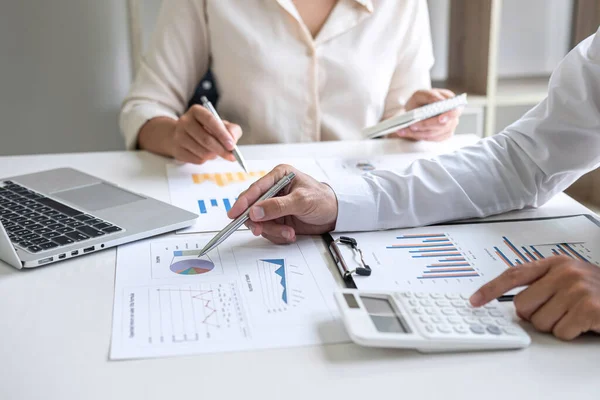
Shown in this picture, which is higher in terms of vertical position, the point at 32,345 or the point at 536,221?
the point at 536,221

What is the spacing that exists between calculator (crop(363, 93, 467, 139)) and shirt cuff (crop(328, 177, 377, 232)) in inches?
14.5

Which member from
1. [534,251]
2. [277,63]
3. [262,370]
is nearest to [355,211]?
[534,251]

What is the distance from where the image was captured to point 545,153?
98cm

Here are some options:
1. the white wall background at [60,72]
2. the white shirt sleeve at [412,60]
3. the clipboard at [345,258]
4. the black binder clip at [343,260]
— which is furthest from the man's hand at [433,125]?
the white wall background at [60,72]

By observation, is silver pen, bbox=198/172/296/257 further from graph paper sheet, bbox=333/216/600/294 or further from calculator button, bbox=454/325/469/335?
calculator button, bbox=454/325/469/335

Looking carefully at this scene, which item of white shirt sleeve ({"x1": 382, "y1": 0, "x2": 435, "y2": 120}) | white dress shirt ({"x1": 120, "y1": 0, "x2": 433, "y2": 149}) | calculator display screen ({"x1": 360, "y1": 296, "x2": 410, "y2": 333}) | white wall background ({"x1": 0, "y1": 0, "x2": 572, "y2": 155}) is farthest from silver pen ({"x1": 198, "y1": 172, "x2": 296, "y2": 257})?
white wall background ({"x1": 0, "y1": 0, "x2": 572, "y2": 155})

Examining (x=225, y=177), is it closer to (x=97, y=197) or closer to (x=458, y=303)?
(x=97, y=197)

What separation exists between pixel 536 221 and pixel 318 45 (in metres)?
0.66

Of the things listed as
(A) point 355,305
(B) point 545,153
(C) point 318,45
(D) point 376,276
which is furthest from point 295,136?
(A) point 355,305

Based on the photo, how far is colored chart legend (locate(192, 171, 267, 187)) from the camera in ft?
3.72

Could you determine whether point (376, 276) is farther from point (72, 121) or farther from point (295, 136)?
point (72, 121)

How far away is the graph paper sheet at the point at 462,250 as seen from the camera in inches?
30.1

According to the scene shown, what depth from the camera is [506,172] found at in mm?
997

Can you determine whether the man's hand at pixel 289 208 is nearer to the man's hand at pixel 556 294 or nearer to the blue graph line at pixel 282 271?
the blue graph line at pixel 282 271
